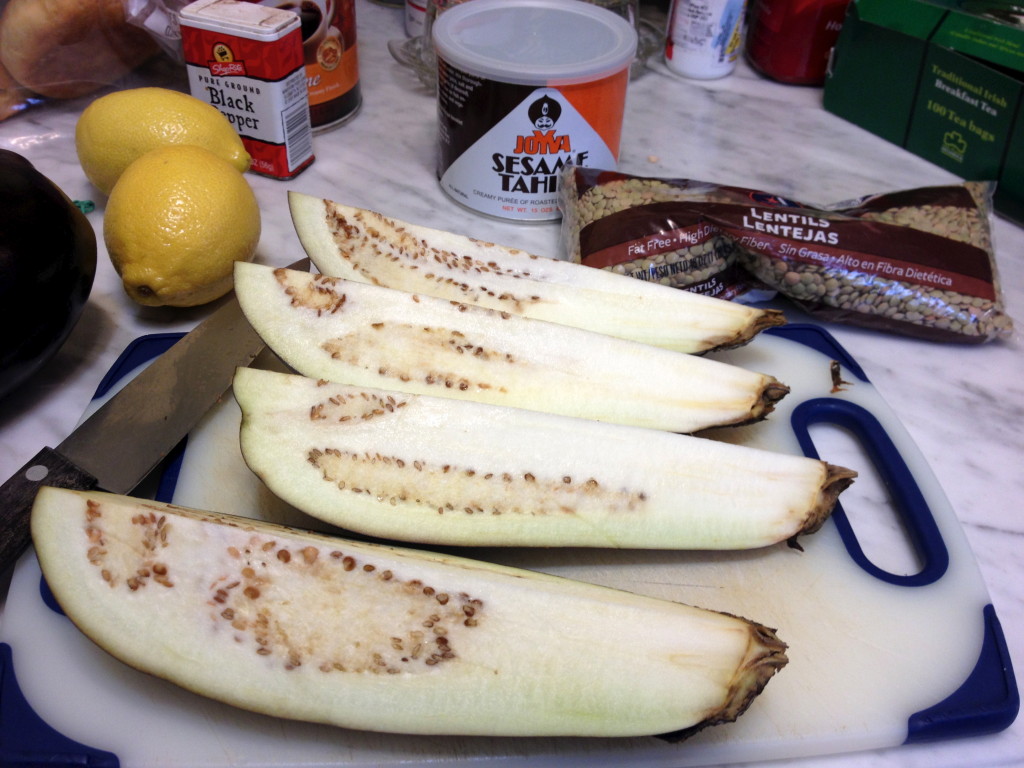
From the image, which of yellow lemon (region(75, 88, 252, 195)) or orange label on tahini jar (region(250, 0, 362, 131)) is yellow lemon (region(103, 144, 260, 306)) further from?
orange label on tahini jar (region(250, 0, 362, 131))

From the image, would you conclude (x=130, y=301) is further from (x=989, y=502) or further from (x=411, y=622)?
(x=989, y=502)

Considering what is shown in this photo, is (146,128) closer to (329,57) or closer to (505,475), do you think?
(329,57)

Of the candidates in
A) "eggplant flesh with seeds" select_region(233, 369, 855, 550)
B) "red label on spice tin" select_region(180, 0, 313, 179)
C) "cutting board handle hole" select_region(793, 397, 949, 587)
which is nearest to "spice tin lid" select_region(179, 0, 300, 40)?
"red label on spice tin" select_region(180, 0, 313, 179)

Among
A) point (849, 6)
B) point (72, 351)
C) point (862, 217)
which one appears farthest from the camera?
point (849, 6)

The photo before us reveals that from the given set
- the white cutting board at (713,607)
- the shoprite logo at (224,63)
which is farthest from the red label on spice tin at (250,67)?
the white cutting board at (713,607)

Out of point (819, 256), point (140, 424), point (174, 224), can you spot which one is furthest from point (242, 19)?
point (819, 256)

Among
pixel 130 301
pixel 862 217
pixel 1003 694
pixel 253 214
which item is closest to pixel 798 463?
pixel 1003 694
